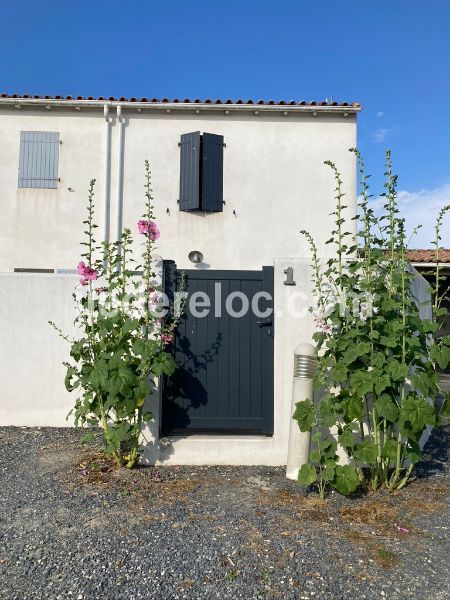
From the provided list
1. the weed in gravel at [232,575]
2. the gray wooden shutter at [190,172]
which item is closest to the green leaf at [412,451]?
the weed in gravel at [232,575]

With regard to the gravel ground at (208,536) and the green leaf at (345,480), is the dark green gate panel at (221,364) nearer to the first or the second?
the gravel ground at (208,536)

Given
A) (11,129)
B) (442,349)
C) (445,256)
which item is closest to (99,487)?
(442,349)

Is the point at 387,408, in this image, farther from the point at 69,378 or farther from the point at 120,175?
the point at 120,175

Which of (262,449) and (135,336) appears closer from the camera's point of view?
(135,336)

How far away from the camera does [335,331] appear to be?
394cm

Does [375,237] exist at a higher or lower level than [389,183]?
lower

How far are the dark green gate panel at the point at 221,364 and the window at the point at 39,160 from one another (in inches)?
233

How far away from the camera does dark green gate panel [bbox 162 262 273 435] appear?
4598 mm

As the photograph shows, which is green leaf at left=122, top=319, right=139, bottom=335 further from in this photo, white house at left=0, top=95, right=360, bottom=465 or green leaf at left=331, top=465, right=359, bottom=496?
white house at left=0, top=95, right=360, bottom=465

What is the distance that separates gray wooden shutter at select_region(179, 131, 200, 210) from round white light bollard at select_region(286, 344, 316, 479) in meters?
5.63

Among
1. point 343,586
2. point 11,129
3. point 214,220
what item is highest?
point 11,129

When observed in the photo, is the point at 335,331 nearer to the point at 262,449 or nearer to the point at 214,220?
the point at 262,449

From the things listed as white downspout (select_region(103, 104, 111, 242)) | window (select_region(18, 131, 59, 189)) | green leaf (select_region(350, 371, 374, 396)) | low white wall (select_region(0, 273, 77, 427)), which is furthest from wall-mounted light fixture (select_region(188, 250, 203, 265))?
green leaf (select_region(350, 371, 374, 396))

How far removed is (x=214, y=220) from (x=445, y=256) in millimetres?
6111
